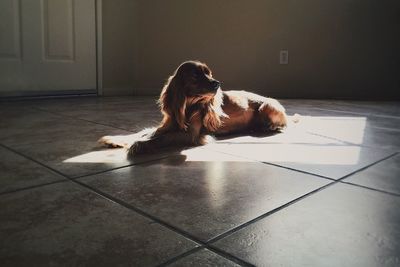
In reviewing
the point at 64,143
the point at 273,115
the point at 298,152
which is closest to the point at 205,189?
the point at 298,152

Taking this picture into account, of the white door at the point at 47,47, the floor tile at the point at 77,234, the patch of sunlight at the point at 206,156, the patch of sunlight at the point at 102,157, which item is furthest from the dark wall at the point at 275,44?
the floor tile at the point at 77,234

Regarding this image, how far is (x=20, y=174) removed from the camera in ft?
3.86

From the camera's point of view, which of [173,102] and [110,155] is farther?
[173,102]

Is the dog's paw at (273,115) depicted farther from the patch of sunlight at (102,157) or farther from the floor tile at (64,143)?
the patch of sunlight at (102,157)

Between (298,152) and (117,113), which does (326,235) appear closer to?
(298,152)

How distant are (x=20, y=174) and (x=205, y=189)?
1.86ft

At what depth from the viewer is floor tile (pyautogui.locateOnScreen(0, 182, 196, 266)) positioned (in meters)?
0.70

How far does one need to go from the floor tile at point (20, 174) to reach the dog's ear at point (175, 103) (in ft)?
2.14

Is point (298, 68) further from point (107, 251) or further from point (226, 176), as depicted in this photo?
point (107, 251)

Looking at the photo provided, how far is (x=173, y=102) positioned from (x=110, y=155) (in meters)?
0.41

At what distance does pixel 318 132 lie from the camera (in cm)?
208

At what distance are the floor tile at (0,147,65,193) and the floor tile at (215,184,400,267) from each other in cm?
62

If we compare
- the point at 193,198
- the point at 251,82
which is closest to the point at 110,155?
the point at 193,198

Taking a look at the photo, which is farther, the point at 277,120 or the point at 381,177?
the point at 277,120
